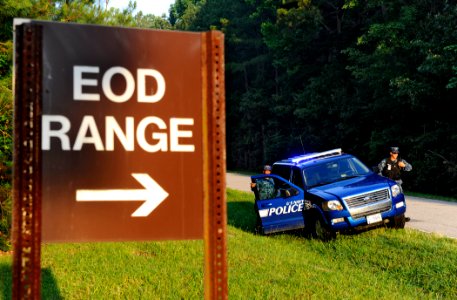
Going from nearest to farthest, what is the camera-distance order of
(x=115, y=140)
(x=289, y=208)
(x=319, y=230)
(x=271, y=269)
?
(x=115, y=140) < (x=271, y=269) < (x=319, y=230) < (x=289, y=208)

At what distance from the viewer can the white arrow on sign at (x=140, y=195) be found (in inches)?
116

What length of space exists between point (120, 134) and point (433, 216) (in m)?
11.3

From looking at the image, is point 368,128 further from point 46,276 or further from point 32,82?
point 32,82

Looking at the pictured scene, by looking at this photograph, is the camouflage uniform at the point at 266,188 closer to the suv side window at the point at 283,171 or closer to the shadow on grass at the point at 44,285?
the suv side window at the point at 283,171

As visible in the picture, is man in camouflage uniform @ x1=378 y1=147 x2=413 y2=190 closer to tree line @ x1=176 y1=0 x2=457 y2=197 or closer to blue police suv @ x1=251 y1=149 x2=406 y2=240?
blue police suv @ x1=251 y1=149 x2=406 y2=240

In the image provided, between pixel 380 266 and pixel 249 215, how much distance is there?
693cm

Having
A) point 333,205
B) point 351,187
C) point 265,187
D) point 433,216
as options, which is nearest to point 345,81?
point 433,216

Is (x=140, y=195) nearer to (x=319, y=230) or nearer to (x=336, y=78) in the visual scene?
(x=319, y=230)

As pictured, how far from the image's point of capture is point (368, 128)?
30.5m

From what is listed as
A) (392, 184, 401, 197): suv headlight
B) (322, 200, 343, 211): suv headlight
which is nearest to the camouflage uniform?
(322, 200, 343, 211): suv headlight

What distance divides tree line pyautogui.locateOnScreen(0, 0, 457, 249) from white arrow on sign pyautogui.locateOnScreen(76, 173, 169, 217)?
712cm

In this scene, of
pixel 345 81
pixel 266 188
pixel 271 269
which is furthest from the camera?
pixel 345 81

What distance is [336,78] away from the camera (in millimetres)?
34812

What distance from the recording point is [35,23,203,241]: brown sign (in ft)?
9.43
